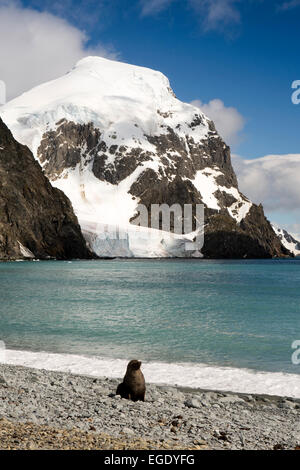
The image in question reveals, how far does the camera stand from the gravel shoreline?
10.2 m

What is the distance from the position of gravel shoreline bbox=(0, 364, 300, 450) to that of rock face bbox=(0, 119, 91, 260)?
489 feet

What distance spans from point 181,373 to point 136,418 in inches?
316

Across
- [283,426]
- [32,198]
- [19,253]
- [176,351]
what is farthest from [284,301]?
[32,198]

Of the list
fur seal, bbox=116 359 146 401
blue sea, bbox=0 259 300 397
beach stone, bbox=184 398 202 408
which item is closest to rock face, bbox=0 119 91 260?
blue sea, bbox=0 259 300 397

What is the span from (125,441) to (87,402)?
421cm

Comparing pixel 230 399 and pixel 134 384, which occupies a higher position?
pixel 134 384

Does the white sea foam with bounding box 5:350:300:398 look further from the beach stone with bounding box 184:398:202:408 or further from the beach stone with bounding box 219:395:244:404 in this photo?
the beach stone with bounding box 184:398:202:408

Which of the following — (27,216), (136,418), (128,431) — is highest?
(27,216)

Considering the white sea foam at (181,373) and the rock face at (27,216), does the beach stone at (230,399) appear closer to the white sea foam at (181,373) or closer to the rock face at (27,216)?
the white sea foam at (181,373)

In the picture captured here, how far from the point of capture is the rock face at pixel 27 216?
546 feet

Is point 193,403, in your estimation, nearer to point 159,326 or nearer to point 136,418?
point 136,418

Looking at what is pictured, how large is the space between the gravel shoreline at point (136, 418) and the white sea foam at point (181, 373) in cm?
116

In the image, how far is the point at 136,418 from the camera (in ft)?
40.4

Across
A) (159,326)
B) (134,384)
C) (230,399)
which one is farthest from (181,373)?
(159,326)
